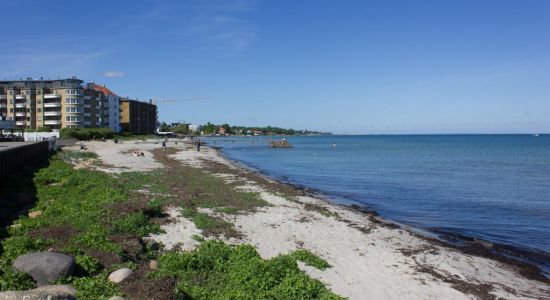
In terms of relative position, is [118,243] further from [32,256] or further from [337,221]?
[337,221]

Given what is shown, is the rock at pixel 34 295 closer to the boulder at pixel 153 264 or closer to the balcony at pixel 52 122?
the boulder at pixel 153 264

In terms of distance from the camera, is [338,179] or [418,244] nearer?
[418,244]

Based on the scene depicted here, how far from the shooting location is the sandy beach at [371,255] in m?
13.5

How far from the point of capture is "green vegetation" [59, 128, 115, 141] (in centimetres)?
9831

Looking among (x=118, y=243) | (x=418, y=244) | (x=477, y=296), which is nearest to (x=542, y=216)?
(x=418, y=244)

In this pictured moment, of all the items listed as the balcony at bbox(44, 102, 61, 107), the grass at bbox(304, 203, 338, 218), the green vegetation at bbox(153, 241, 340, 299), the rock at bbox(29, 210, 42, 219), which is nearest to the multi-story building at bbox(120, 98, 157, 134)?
the balcony at bbox(44, 102, 61, 107)

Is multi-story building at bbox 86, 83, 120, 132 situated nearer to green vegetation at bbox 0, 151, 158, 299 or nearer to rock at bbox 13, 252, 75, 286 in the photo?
green vegetation at bbox 0, 151, 158, 299

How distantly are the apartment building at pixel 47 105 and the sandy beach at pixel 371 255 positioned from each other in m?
116

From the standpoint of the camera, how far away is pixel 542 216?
27438 mm

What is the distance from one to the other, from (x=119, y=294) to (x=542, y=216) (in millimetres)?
27113

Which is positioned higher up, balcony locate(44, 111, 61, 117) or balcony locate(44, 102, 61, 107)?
balcony locate(44, 102, 61, 107)

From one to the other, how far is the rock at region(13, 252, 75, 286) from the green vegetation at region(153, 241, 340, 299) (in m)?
2.27

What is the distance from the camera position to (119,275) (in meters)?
10.9

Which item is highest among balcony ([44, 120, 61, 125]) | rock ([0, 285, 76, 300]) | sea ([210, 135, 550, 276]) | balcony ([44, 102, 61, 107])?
balcony ([44, 102, 61, 107])
